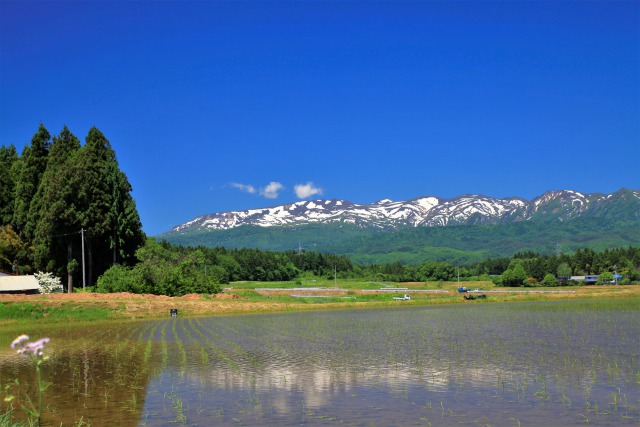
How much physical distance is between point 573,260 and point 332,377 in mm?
180160

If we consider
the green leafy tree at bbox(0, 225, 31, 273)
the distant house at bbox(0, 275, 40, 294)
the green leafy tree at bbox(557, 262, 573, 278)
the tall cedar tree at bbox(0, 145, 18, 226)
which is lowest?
the green leafy tree at bbox(557, 262, 573, 278)

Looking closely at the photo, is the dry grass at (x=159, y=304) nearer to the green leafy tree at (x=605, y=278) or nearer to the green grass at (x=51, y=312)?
the green grass at (x=51, y=312)

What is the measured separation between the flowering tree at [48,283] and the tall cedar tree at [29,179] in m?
8.56

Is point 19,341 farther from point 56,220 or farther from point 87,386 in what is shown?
point 56,220

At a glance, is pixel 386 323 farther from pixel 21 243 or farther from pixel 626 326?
pixel 21 243

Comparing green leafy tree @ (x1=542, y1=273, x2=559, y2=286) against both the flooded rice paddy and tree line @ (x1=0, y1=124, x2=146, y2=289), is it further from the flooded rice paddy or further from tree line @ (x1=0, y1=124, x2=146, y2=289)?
the flooded rice paddy

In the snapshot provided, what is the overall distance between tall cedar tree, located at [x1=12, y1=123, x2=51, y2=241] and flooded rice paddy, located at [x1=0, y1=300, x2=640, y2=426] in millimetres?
42461

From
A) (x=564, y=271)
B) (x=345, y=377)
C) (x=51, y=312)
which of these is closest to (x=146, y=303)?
(x=51, y=312)

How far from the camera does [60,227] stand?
226ft

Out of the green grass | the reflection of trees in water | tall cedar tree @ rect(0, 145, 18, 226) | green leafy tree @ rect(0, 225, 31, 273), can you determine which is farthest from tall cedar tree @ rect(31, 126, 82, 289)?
the reflection of trees in water

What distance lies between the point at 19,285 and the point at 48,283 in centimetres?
308

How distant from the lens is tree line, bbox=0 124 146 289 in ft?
225

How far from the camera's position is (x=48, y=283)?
6769 cm

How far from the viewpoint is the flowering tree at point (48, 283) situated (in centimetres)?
6706
